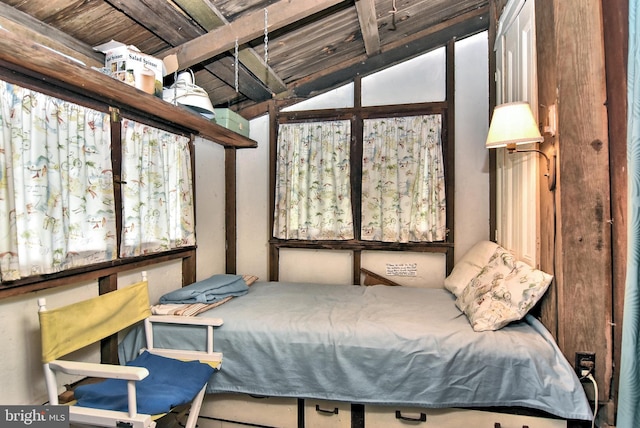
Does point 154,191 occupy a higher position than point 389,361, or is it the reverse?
point 154,191

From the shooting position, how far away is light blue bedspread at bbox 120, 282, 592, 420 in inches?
56.3

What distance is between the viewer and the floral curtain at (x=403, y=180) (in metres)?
2.62

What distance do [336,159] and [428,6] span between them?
131 cm

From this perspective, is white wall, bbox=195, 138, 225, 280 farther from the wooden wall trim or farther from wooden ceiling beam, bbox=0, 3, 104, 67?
the wooden wall trim

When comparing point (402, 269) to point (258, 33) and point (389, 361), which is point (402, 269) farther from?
point (258, 33)

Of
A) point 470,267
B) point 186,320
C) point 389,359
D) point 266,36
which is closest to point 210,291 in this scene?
point 186,320

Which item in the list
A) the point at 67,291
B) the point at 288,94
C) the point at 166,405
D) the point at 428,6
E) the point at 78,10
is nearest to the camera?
the point at 166,405

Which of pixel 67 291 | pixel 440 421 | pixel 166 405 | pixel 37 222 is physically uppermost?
pixel 37 222

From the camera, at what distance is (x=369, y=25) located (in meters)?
2.25

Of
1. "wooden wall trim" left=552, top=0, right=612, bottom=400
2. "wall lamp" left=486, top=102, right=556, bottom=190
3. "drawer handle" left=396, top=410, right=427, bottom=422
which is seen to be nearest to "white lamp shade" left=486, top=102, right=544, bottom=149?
"wall lamp" left=486, top=102, right=556, bottom=190

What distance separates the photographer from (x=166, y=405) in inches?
51.1

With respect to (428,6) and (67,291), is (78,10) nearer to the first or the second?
(67,291)

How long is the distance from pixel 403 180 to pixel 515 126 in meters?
1.15

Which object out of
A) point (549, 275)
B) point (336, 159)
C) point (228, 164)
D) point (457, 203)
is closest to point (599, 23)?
point (549, 275)
